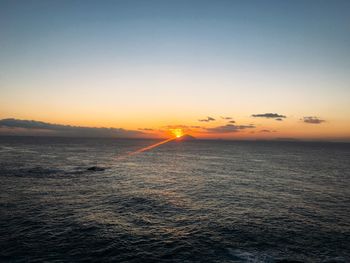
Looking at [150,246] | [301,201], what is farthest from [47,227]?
[301,201]

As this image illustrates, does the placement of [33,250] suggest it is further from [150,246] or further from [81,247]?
[150,246]

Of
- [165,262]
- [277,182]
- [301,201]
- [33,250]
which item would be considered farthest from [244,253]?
[277,182]

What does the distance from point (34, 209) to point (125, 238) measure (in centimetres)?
2086

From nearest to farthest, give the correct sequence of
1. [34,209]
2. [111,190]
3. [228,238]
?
[228,238], [34,209], [111,190]

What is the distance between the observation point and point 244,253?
3319 centimetres

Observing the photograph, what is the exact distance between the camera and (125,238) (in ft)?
121

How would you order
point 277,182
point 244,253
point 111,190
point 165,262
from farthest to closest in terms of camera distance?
1. point 277,182
2. point 111,190
3. point 244,253
4. point 165,262

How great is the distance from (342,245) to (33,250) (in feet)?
124

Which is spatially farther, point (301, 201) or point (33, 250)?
point (301, 201)

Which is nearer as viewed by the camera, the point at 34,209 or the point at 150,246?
the point at 150,246

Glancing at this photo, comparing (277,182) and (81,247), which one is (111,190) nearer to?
(81,247)

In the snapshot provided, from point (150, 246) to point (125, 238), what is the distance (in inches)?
162

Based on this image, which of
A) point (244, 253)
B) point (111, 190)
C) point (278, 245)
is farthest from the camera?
point (111, 190)

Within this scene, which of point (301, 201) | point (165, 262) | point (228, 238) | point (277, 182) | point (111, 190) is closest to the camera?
point (165, 262)
